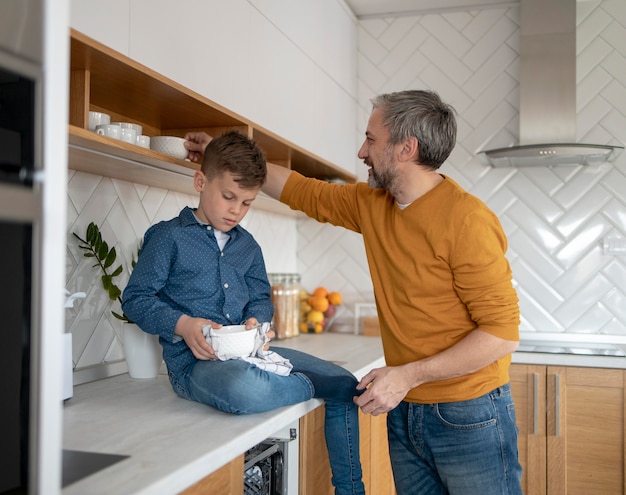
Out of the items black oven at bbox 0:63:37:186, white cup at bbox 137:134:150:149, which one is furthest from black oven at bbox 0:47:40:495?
white cup at bbox 137:134:150:149

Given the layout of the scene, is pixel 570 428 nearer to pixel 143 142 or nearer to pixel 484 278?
pixel 484 278

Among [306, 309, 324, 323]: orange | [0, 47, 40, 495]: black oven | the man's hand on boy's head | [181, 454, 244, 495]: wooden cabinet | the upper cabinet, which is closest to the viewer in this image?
[0, 47, 40, 495]: black oven

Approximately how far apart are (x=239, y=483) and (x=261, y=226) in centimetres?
179

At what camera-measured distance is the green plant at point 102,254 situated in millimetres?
1797

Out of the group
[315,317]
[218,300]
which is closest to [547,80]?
[315,317]

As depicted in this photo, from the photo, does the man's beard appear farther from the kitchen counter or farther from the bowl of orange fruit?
the bowl of orange fruit

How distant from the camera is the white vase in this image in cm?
183

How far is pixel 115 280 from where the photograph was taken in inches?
77.5

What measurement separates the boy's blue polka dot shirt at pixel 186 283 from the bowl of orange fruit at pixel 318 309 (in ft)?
4.58

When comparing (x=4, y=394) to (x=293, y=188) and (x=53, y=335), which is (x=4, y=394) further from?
(x=293, y=188)

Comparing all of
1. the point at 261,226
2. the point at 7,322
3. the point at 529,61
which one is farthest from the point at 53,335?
the point at 529,61

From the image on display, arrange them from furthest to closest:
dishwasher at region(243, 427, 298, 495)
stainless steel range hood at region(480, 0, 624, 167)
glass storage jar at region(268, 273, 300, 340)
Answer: stainless steel range hood at region(480, 0, 624, 167), glass storage jar at region(268, 273, 300, 340), dishwasher at region(243, 427, 298, 495)

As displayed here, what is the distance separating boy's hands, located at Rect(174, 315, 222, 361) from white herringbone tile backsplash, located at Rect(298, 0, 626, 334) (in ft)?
6.34

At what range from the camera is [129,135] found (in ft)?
4.90
